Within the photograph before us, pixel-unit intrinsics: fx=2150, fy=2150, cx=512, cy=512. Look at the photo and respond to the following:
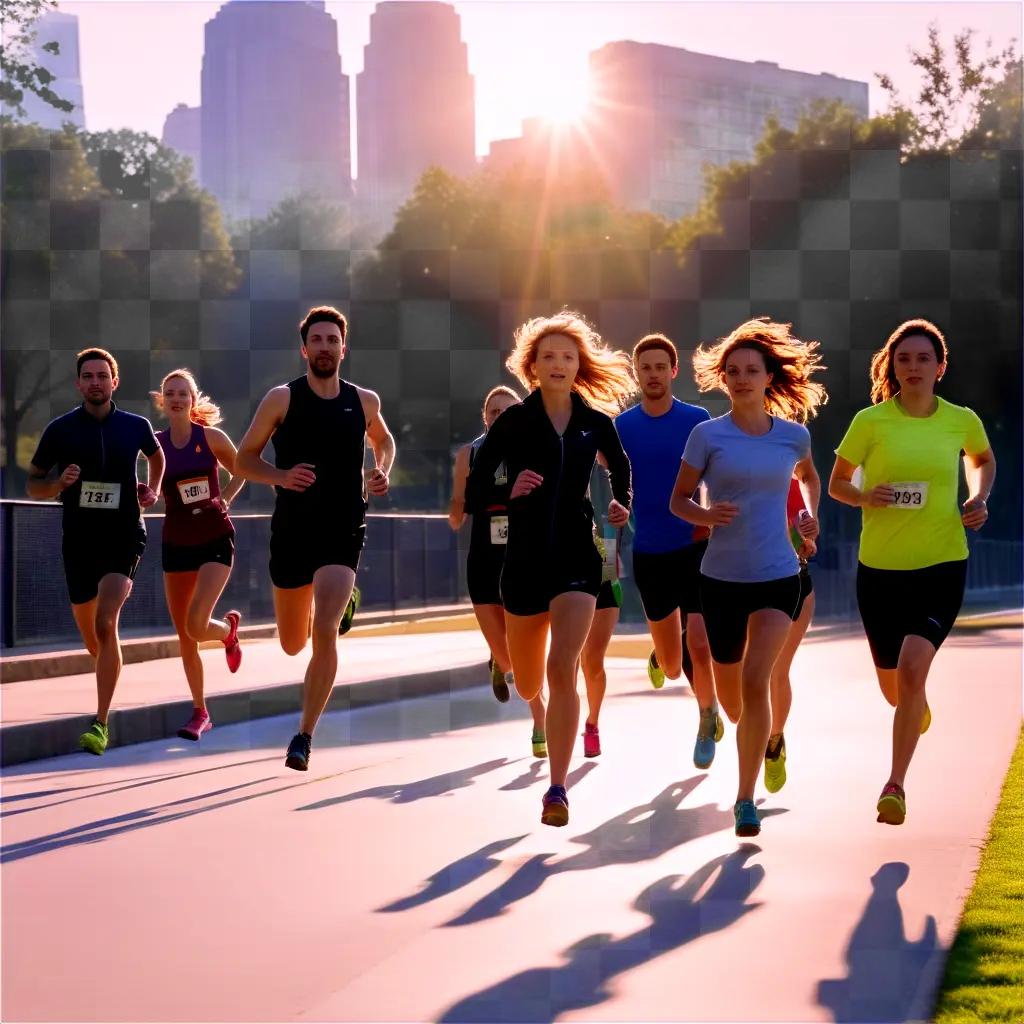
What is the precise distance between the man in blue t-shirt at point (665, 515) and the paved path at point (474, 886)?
486 millimetres

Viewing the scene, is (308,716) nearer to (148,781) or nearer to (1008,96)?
(148,781)

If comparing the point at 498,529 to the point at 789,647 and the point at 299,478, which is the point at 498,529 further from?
the point at 789,647

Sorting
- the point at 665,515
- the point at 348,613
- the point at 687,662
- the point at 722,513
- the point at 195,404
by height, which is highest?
the point at 195,404

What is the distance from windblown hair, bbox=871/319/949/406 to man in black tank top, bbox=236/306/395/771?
89.3 inches

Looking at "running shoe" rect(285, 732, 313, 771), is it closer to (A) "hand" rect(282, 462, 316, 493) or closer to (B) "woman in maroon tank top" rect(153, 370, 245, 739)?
(A) "hand" rect(282, 462, 316, 493)

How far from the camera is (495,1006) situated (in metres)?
5.61

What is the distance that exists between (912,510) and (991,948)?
8.99 feet

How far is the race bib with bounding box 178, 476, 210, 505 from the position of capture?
11.9 m

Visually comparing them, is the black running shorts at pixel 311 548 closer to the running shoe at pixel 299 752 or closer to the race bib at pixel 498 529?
the running shoe at pixel 299 752

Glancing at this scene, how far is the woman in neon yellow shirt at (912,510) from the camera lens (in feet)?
28.4

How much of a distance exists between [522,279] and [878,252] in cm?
1052

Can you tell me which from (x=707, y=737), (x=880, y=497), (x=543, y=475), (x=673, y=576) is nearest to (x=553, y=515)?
(x=543, y=475)

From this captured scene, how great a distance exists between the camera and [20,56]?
1614 inches

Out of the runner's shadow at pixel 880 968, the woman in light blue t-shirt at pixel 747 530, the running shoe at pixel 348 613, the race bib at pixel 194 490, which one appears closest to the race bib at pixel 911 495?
the woman in light blue t-shirt at pixel 747 530
